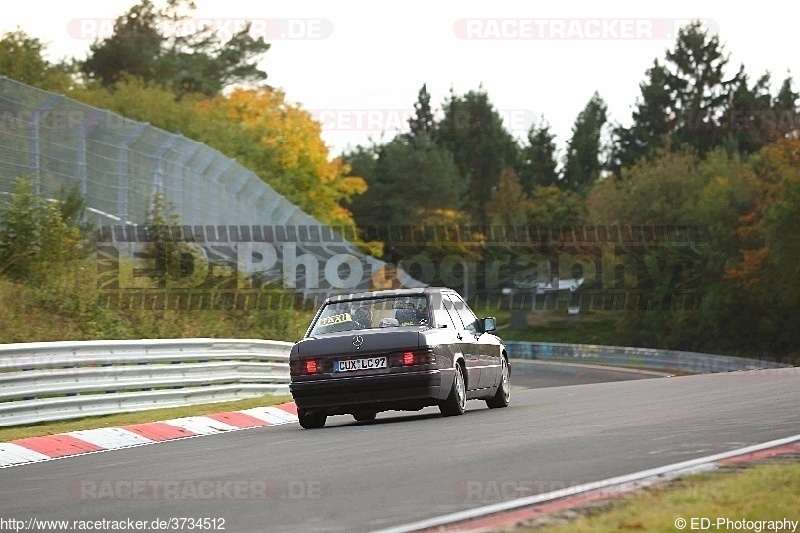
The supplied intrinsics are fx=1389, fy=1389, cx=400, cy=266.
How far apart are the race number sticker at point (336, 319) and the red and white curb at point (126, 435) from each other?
179 centimetres

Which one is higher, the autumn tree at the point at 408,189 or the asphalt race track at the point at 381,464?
the autumn tree at the point at 408,189

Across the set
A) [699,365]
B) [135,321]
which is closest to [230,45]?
[699,365]

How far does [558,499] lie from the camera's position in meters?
7.54

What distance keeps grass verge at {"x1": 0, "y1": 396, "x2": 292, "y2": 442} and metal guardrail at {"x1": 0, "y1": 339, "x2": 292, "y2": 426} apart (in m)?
0.11

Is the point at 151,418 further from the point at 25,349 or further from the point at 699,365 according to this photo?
the point at 699,365

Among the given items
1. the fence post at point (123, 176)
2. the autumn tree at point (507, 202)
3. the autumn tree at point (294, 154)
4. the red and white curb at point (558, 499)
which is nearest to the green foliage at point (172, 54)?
the autumn tree at point (294, 154)

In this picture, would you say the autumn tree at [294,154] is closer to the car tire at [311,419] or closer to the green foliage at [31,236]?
the green foliage at [31,236]

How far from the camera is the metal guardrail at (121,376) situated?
15.7 meters

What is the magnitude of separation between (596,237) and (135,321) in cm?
7273

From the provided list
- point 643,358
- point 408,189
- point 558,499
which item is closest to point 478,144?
point 408,189

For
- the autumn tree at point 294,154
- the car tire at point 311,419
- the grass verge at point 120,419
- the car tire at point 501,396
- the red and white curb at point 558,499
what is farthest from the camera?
the autumn tree at point 294,154

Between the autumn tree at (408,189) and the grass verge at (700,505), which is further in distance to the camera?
the autumn tree at (408,189)

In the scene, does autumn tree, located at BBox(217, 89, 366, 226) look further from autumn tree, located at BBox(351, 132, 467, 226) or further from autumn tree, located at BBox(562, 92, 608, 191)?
autumn tree, located at BBox(562, 92, 608, 191)

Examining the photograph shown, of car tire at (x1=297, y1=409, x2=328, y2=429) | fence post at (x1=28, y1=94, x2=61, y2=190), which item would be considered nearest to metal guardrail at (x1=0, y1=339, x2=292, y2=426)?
car tire at (x1=297, y1=409, x2=328, y2=429)
